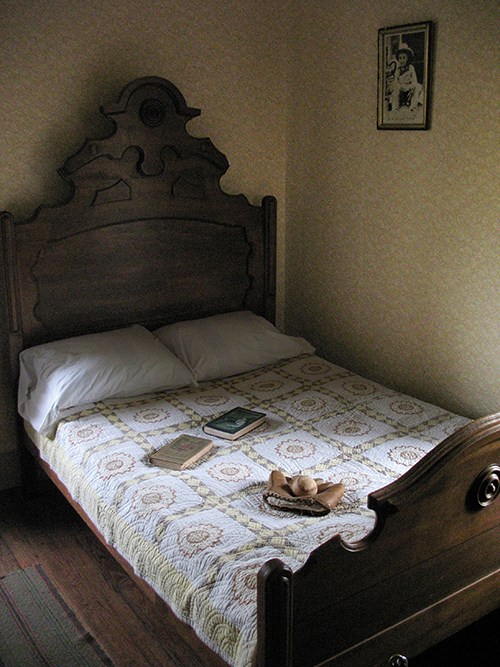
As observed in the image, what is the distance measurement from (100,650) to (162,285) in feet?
5.05

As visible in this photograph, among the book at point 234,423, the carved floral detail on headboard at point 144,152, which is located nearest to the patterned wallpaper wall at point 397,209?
the carved floral detail on headboard at point 144,152

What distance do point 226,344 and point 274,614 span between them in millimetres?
1716

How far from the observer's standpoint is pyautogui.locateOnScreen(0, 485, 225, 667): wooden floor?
7.33 ft

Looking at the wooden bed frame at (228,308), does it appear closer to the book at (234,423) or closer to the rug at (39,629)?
the rug at (39,629)

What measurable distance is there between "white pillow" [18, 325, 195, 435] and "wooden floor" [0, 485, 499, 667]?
1.43 feet

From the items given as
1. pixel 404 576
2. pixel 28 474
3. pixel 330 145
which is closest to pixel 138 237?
pixel 330 145

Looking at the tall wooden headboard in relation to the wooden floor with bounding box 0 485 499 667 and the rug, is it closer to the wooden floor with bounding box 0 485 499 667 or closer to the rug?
the wooden floor with bounding box 0 485 499 667

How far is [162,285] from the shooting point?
3.27 meters

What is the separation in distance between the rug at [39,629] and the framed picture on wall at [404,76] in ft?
7.07

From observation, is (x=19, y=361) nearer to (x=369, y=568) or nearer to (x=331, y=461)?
(x=331, y=461)

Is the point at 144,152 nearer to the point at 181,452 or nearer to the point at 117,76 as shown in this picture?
the point at 117,76

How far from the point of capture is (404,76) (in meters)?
2.90

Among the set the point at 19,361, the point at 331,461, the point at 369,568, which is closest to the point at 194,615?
the point at 369,568

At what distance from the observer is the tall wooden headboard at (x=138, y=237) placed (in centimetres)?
293
